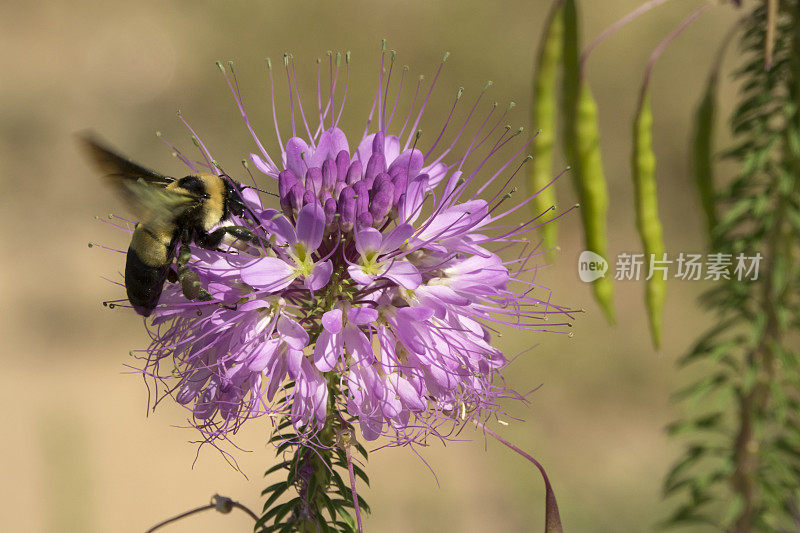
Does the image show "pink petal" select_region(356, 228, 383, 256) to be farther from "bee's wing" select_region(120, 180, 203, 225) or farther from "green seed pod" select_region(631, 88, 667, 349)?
"green seed pod" select_region(631, 88, 667, 349)

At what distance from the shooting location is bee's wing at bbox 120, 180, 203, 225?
193cm

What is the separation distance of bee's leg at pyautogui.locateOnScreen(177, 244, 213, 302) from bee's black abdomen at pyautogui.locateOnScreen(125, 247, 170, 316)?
0.35ft

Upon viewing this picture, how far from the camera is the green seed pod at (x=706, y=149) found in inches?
116

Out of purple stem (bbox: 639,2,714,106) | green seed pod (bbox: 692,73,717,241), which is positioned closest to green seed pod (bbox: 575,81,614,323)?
purple stem (bbox: 639,2,714,106)

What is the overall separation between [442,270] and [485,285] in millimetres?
128

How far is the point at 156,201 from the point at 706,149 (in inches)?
89.8

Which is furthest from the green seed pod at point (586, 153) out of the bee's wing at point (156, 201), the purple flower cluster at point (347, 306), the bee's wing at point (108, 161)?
the bee's wing at point (108, 161)

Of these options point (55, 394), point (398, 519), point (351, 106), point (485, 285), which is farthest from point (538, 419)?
point (485, 285)

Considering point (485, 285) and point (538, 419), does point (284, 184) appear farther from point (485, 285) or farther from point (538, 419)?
point (538, 419)

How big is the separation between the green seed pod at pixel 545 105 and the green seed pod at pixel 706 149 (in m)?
0.70

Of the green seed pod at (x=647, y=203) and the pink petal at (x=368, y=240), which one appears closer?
the pink petal at (x=368, y=240)

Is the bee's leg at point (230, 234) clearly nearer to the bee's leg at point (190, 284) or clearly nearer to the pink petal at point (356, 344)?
the bee's leg at point (190, 284)

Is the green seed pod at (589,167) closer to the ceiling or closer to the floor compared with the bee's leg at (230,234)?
closer to the ceiling

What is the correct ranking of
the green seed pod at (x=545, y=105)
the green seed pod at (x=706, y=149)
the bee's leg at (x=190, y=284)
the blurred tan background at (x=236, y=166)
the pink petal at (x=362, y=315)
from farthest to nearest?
1. the blurred tan background at (x=236, y=166)
2. the green seed pod at (x=706, y=149)
3. the green seed pod at (x=545, y=105)
4. the bee's leg at (x=190, y=284)
5. the pink petal at (x=362, y=315)
